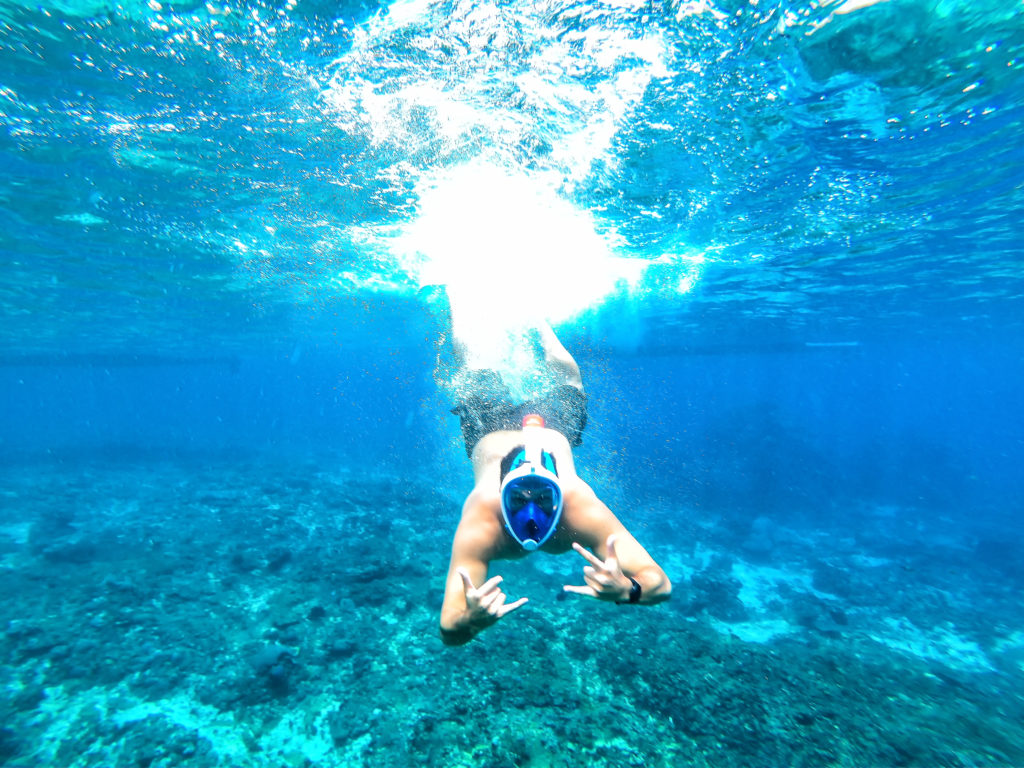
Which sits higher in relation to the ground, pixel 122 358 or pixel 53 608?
pixel 122 358

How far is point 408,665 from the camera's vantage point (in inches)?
324

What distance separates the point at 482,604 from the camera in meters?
3.42

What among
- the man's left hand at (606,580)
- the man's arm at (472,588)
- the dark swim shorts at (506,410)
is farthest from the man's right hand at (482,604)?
the dark swim shorts at (506,410)

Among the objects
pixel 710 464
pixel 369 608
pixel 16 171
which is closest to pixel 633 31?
pixel 369 608

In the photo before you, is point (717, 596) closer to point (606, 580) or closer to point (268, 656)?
point (268, 656)

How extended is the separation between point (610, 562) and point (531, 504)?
85 centimetres

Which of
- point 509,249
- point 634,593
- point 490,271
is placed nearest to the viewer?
point 634,593

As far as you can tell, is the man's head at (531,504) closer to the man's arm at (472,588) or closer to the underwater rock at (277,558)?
the man's arm at (472,588)

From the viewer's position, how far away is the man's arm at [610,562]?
11.4 ft

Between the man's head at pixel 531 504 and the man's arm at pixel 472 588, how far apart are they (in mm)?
346

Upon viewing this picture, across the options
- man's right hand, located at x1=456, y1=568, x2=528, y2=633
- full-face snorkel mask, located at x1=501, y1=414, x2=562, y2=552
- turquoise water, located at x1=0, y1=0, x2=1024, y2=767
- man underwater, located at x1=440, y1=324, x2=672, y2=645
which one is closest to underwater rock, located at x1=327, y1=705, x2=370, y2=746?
turquoise water, located at x1=0, y1=0, x2=1024, y2=767

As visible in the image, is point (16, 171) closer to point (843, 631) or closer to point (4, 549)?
point (4, 549)

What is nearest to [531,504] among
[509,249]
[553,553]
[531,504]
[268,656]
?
[531,504]

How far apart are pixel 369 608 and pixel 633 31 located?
1206 cm
